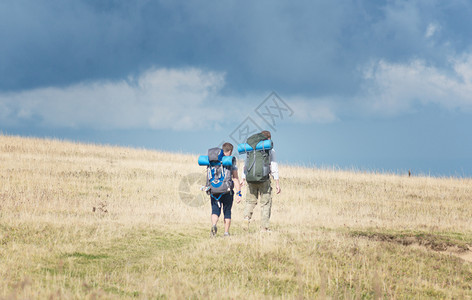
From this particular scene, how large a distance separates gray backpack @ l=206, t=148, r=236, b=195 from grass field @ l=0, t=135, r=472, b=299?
1448 mm

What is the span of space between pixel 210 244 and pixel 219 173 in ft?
6.36

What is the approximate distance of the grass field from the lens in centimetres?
815

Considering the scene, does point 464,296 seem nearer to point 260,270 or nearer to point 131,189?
point 260,270

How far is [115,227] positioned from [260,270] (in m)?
6.53

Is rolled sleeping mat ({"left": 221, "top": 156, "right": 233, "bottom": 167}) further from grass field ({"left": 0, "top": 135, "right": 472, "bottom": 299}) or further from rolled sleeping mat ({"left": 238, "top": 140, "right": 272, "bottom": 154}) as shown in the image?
grass field ({"left": 0, "top": 135, "right": 472, "bottom": 299})

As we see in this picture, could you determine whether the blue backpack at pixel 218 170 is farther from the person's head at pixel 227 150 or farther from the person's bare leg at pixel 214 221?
the person's bare leg at pixel 214 221

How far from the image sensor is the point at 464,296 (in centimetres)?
827

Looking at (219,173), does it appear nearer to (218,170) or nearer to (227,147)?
(218,170)

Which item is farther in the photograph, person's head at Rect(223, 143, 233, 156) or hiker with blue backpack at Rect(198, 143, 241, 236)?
person's head at Rect(223, 143, 233, 156)

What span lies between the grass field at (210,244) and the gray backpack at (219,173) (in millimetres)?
1448

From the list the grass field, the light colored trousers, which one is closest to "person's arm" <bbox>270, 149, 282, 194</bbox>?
the light colored trousers

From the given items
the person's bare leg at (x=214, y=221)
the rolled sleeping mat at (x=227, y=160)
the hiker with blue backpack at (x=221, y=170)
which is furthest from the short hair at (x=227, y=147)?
the person's bare leg at (x=214, y=221)

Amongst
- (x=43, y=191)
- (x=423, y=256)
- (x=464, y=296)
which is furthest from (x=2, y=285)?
(x=43, y=191)

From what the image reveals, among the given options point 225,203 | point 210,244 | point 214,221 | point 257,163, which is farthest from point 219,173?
point 210,244
